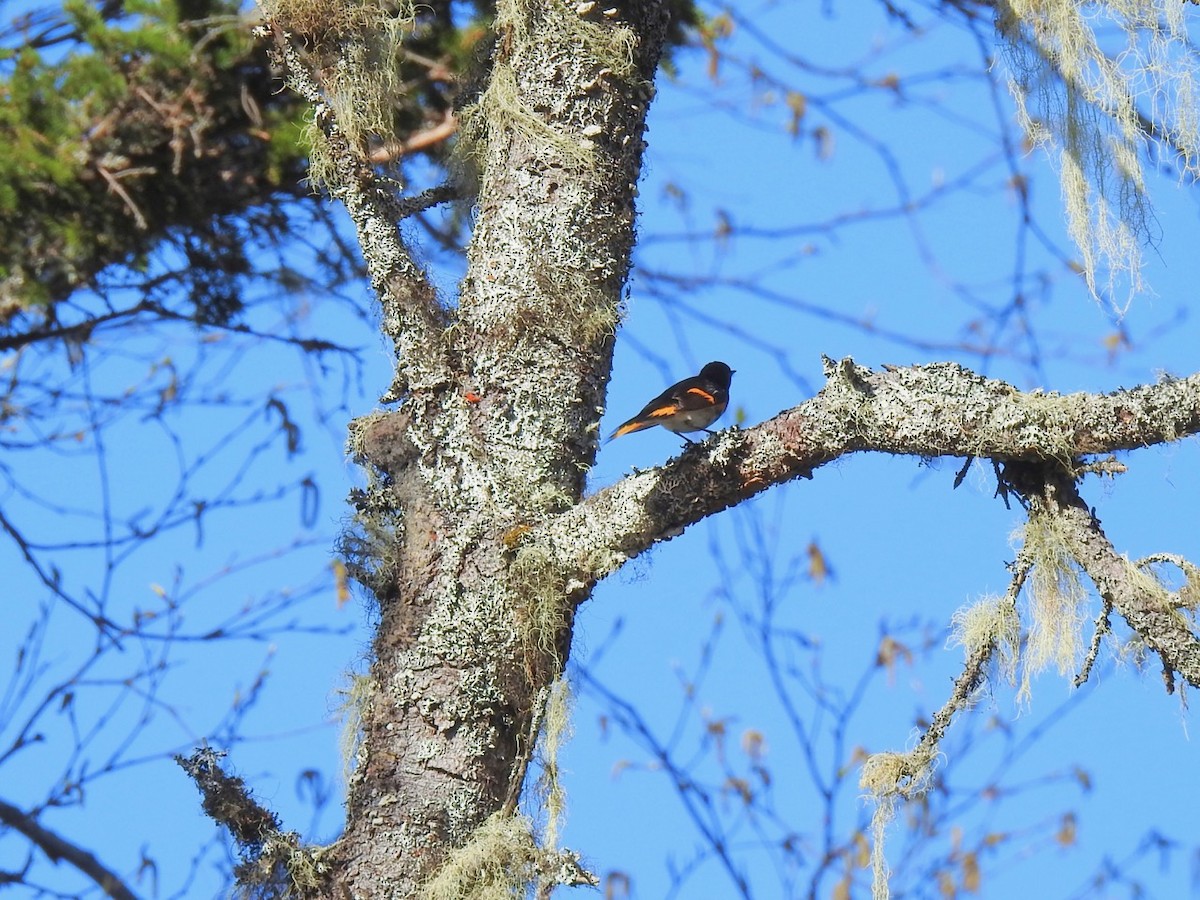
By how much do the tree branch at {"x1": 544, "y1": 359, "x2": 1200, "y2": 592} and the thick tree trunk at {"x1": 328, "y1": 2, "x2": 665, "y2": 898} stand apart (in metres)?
0.18

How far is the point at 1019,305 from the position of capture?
9.80ft

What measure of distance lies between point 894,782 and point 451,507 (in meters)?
0.80

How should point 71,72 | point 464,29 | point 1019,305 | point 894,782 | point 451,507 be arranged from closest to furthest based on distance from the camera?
1. point 894,782
2. point 451,507
3. point 1019,305
4. point 71,72
5. point 464,29

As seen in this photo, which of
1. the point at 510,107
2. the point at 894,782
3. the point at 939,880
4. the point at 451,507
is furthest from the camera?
the point at 939,880

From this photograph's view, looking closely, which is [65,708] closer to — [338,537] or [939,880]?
[338,537]

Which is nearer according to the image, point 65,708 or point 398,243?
point 398,243

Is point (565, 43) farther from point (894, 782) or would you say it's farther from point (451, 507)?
point (894, 782)

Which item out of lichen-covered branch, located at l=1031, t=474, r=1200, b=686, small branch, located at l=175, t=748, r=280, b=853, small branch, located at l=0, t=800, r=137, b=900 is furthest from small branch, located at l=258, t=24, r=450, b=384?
small branch, located at l=0, t=800, r=137, b=900

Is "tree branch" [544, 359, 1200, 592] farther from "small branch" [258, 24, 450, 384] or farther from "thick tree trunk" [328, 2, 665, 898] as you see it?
"small branch" [258, 24, 450, 384]

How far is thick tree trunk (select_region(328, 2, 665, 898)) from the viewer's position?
1.87 meters

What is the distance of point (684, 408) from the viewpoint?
255cm

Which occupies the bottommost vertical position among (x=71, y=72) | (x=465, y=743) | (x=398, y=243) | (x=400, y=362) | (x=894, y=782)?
(x=894, y=782)

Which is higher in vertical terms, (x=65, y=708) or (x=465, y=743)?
(x=65, y=708)

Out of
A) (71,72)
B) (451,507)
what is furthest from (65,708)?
(451,507)
